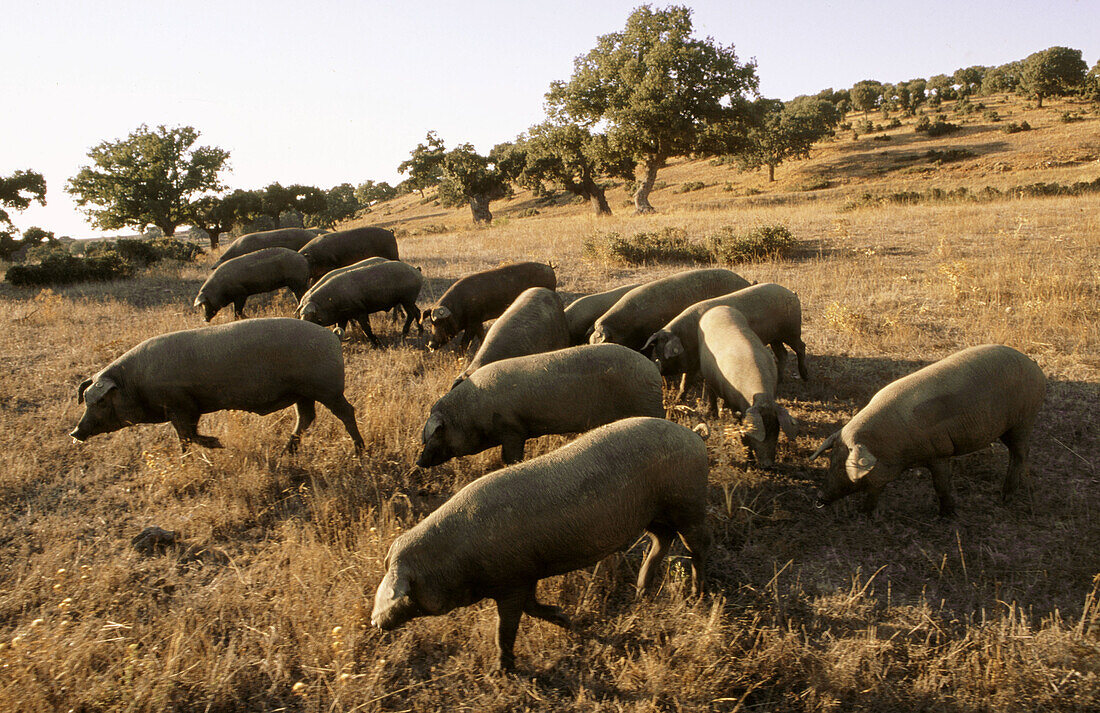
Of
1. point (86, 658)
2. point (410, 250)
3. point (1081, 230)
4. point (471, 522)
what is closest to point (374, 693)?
point (471, 522)

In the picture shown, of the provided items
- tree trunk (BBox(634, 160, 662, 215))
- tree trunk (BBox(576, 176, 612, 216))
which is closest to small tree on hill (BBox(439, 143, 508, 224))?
tree trunk (BBox(576, 176, 612, 216))

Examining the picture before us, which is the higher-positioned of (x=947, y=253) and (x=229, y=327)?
(x=229, y=327)

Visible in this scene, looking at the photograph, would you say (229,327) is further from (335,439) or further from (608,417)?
(608,417)

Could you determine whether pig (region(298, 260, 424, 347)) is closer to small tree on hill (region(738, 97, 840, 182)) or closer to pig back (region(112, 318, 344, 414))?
pig back (region(112, 318, 344, 414))

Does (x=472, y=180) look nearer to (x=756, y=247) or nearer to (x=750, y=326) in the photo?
(x=756, y=247)

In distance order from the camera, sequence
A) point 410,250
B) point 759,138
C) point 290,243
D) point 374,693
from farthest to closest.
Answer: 1. point 759,138
2. point 410,250
3. point 290,243
4. point 374,693

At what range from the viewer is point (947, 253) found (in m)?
13.8

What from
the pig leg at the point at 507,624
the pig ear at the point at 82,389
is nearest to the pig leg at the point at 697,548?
the pig leg at the point at 507,624

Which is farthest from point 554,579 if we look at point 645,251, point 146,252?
point 146,252

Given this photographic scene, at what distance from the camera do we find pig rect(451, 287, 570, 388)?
23.8 ft

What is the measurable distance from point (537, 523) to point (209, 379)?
14.0 feet

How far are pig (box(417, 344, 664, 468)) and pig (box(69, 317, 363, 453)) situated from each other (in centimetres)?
155

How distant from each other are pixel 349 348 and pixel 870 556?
27.6 feet

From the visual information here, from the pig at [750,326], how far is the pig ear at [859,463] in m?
A: 2.60
